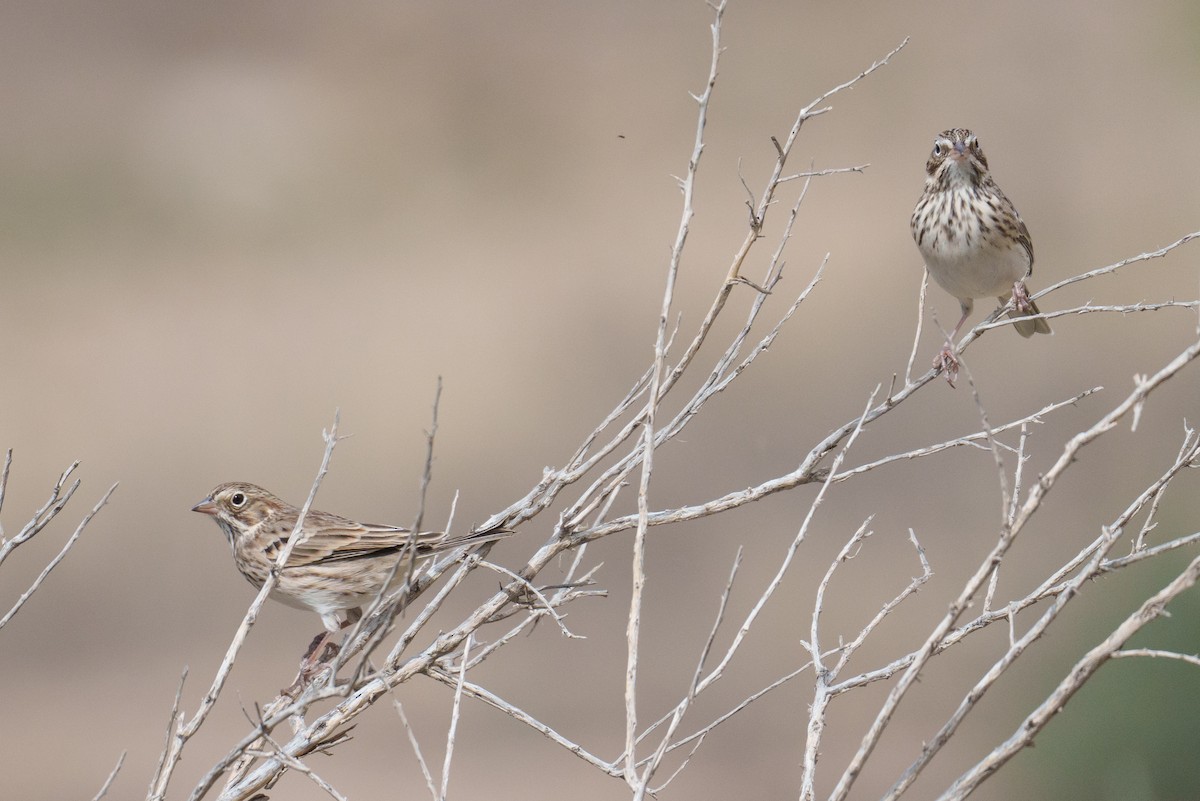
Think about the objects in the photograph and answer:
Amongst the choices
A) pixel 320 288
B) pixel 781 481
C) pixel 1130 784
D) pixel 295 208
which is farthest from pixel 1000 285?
pixel 295 208

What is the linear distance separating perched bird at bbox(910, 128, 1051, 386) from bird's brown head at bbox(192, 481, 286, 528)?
267cm

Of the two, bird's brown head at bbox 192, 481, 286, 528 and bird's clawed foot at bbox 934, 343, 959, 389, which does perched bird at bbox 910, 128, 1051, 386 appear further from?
bird's brown head at bbox 192, 481, 286, 528

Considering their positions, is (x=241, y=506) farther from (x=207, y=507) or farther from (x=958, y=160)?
(x=958, y=160)

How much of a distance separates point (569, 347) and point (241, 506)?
1263cm

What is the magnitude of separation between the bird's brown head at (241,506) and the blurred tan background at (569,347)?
14.8 feet

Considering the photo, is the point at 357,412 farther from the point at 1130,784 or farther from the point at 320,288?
the point at 1130,784

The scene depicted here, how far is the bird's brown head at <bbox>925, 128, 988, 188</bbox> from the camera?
238 inches

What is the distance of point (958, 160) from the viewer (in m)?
6.04

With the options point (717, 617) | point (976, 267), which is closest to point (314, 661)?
point (717, 617)

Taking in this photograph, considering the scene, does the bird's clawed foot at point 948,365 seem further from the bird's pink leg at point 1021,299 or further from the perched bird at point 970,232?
the perched bird at point 970,232

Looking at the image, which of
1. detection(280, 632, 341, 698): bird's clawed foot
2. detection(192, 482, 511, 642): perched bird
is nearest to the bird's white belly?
detection(192, 482, 511, 642): perched bird

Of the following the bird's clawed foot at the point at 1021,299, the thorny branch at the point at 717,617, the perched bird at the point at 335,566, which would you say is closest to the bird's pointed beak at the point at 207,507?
the perched bird at the point at 335,566

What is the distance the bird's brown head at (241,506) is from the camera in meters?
5.72

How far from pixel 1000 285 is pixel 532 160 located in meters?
16.7
